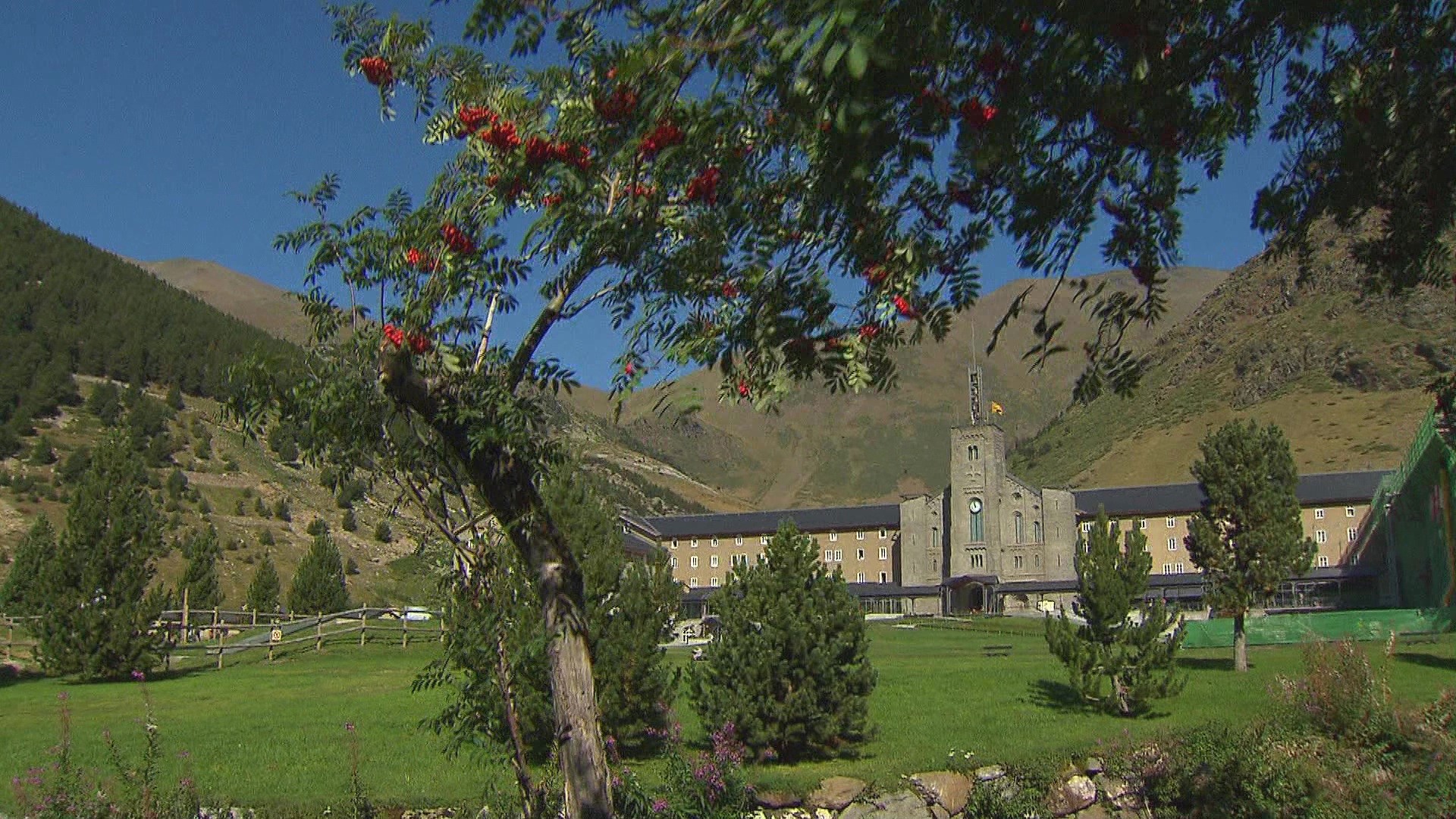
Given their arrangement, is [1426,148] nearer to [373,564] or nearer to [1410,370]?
[373,564]

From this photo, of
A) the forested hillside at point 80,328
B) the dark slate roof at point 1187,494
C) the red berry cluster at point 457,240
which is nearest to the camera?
the red berry cluster at point 457,240

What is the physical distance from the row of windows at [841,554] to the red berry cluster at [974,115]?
97.0 m

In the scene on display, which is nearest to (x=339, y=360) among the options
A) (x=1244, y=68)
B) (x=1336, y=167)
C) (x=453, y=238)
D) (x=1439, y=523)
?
(x=453, y=238)

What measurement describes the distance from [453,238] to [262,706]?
2213 cm

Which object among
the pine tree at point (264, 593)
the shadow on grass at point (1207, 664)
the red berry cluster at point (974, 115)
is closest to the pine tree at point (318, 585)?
the pine tree at point (264, 593)

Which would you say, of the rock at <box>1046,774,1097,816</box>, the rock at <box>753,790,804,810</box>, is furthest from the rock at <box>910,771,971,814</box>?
the rock at <box>753,790,804,810</box>

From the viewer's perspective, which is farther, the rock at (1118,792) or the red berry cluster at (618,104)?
the rock at (1118,792)

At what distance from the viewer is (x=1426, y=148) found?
17.2ft

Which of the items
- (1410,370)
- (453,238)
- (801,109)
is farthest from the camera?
(1410,370)

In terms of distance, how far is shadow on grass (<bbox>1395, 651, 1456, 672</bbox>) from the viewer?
1061 inches

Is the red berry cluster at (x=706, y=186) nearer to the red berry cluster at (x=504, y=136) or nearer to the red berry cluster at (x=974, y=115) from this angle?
the red berry cluster at (x=504, y=136)

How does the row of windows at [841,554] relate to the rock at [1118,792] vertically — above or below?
above

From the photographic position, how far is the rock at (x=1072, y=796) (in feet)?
51.8

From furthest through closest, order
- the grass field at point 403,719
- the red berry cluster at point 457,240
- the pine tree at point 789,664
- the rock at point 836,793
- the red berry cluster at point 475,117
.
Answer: the pine tree at point 789,664 → the grass field at point 403,719 → the rock at point 836,793 → the red berry cluster at point 475,117 → the red berry cluster at point 457,240
